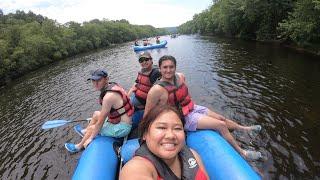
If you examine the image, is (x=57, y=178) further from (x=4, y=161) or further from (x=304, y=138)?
(x=304, y=138)

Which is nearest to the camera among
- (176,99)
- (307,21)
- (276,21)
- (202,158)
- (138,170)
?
(138,170)

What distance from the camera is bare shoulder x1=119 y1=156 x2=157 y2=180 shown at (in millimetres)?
2390

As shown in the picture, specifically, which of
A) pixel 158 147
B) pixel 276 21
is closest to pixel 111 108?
pixel 158 147

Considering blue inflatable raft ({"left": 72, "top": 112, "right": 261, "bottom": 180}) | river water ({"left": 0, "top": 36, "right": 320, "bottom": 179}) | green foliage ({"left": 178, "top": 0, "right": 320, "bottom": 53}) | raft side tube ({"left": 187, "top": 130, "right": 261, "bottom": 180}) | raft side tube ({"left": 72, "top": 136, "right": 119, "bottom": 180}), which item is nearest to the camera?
raft side tube ({"left": 187, "top": 130, "right": 261, "bottom": 180})

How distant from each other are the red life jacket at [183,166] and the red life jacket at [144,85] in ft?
13.4

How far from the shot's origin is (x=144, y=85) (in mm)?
7043

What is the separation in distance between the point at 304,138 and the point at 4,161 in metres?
8.34

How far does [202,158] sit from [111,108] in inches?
79.2

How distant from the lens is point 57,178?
7.48 meters

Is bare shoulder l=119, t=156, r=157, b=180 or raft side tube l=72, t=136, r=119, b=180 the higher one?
bare shoulder l=119, t=156, r=157, b=180

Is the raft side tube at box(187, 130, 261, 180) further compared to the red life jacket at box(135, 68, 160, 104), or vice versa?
the red life jacket at box(135, 68, 160, 104)

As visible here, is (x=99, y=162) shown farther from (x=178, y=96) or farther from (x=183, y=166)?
(x=183, y=166)

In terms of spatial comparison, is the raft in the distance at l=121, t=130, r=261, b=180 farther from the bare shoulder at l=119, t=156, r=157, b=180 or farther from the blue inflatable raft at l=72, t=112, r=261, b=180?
the bare shoulder at l=119, t=156, r=157, b=180

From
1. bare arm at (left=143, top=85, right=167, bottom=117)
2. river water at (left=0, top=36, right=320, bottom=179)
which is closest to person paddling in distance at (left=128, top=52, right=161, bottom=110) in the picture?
bare arm at (left=143, top=85, right=167, bottom=117)
